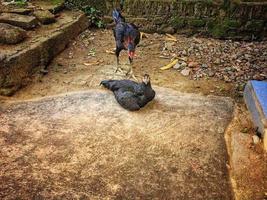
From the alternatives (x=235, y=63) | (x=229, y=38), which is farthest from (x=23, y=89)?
(x=229, y=38)

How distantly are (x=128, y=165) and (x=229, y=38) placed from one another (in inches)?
190

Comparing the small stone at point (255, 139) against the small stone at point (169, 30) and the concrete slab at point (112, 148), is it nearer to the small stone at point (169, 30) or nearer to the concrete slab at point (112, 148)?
the concrete slab at point (112, 148)

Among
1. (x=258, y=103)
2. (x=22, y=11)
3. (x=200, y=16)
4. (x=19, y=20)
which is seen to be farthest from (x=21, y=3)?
(x=258, y=103)

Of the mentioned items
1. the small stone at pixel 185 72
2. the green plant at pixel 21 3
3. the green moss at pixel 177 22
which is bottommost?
the small stone at pixel 185 72

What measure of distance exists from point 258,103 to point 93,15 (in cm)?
469

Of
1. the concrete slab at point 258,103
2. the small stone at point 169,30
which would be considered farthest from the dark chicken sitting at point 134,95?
the small stone at point 169,30

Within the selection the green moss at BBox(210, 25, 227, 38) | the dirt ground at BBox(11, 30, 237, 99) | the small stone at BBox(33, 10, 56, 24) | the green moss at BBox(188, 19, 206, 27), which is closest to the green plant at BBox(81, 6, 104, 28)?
the dirt ground at BBox(11, 30, 237, 99)

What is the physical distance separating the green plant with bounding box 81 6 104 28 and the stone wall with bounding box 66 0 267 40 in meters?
0.14

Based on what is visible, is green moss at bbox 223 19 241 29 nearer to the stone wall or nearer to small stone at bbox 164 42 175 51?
the stone wall

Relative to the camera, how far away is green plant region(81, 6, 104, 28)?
7.50 meters

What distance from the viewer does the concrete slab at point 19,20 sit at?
5.84m

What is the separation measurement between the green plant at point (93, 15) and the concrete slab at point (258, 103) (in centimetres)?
407

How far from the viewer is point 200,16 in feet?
23.4

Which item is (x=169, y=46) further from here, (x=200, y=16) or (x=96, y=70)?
(x=96, y=70)
